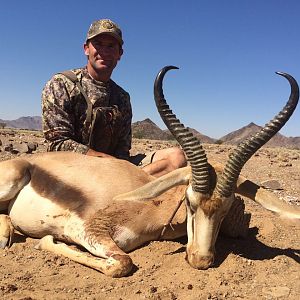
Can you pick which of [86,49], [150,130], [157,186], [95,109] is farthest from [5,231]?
[150,130]

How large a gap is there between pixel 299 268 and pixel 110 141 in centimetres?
355

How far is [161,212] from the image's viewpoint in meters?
5.26

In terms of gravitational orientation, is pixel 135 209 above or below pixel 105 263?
above

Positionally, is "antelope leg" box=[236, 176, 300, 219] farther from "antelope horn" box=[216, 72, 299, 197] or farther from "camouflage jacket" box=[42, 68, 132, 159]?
"camouflage jacket" box=[42, 68, 132, 159]

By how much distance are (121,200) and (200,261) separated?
1078 mm

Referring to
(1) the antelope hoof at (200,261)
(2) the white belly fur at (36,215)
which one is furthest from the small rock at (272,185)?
(2) the white belly fur at (36,215)

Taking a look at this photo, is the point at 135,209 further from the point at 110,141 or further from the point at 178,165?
the point at 110,141

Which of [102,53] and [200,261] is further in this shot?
[102,53]

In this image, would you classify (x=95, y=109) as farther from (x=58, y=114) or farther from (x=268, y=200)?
(x=268, y=200)

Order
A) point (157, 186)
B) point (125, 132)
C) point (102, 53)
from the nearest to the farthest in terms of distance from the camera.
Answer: point (157, 186)
point (102, 53)
point (125, 132)

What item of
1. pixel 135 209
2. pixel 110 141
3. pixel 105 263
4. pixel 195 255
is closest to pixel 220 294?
pixel 195 255

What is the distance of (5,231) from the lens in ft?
17.5

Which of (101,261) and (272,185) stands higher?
(272,185)

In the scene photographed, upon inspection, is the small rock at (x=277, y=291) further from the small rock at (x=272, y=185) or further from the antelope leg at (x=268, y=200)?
the small rock at (x=272, y=185)
